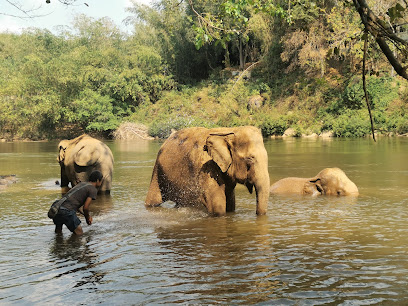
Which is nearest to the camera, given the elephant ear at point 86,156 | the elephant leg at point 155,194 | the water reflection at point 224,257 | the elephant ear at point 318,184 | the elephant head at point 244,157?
the water reflection at point 224,257

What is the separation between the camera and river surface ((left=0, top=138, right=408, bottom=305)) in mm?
5730

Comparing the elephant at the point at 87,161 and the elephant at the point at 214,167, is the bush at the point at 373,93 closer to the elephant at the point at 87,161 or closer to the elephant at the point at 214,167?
the elephant at the point at 87,161

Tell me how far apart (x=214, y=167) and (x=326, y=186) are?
4128 millimetres

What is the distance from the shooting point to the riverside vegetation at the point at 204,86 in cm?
4166

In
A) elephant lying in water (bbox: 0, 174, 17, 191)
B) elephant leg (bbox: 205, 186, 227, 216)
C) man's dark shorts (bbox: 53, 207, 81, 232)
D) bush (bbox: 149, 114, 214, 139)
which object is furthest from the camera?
bush (bbox: 149, 114, 214, 139)

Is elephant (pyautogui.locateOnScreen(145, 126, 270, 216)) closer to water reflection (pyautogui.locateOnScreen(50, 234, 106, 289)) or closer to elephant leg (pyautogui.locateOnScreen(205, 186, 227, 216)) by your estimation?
elephant leg (pyautogui.locateOnScreen(205, 186, 227, 216))

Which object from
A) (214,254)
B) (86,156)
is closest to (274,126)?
(86,156)

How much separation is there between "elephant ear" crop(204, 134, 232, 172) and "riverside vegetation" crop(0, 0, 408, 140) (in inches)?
1121

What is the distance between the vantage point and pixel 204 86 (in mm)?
57188

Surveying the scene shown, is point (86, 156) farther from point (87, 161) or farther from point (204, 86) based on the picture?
point (204, 86)


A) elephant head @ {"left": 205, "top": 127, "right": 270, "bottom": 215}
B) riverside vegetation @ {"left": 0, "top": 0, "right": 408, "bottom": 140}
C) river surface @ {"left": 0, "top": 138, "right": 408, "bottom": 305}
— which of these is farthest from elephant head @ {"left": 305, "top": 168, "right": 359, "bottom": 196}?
riverside vegetation @ {"left": 0, "top": 0, "right": 408, "bottom": 140}

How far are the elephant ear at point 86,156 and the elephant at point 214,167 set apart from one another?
10.2ft

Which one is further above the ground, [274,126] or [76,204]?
[274,126]

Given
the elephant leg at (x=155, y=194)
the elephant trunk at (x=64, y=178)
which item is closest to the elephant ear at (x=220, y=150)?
the elephant leg at (x=155, y=194)
